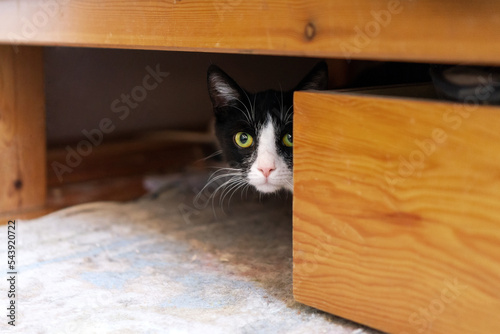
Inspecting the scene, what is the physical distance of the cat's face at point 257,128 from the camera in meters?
1.25

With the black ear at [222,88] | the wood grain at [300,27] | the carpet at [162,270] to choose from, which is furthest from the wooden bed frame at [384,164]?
the black ear at [222,88]

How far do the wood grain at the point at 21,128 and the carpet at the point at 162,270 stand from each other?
142 millimetres

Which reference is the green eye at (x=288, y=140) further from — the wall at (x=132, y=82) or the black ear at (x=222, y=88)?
the wall at (x=132, y=82)

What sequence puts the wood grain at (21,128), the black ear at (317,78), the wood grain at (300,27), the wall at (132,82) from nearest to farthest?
the wood grain at (300,27) → the black ear at (317,78) → the wood grain at (21,128) → the wall at (132,82)

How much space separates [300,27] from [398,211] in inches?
12.3

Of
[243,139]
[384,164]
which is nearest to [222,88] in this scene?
[243,139]

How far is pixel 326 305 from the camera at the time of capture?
968 millimetres

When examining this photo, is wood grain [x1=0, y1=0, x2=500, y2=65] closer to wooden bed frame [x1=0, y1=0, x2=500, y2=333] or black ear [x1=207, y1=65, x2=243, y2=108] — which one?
wooden bed frame [x1=0, y1=0, x2=500, y2=333]

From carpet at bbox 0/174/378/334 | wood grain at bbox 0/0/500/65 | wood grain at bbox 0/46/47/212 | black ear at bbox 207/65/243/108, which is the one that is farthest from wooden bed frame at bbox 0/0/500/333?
wood grain at bbox 0/46/47/212

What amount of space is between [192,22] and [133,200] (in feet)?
3.08

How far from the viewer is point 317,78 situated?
1.25m

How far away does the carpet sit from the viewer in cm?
98

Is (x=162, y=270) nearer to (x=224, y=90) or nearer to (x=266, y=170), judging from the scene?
(x=266, y=170)

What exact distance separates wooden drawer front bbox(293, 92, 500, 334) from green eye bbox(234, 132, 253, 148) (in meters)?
0.37
